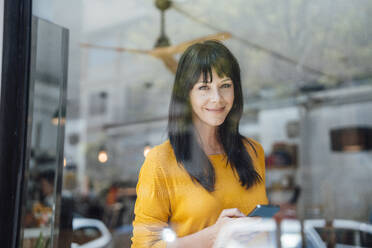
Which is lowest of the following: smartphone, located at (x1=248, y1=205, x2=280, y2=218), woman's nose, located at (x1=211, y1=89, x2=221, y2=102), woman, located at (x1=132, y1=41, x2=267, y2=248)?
smartphone, located at (x1=248, y1=205, x2=280, y2=218)

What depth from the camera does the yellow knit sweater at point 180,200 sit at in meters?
1.09

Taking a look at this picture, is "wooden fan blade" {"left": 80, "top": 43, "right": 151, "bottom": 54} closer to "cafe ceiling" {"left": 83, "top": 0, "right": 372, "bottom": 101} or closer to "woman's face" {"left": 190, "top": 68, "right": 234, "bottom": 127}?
"cafe ceiling" {"left": 83, "top": 0, "right": 372, "bottom": 101}

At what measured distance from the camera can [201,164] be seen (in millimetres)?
1153

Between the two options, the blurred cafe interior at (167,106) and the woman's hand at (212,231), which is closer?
the woman's hand at (212,231)

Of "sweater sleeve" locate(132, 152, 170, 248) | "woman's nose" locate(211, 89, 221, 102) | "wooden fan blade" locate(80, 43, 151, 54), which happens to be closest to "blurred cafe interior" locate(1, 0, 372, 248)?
"wooden fan blade" locate(80, 43, 151, 54)

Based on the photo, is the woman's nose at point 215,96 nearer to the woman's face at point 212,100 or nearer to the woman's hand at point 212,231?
the woman's face at point 212,100

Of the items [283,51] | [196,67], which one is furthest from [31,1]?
[283,51]

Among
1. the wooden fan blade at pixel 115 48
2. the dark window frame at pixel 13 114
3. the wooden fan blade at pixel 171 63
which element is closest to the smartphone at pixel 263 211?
Result: the wooden fan blade at pixel 171 63

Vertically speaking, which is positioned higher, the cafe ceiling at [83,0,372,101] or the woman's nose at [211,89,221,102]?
the cafe ceiling at [83,0,372,101]

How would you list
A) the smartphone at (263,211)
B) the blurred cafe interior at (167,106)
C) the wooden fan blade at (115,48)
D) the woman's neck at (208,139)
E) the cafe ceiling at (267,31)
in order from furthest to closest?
the wooden fan blade at (115,48)
the cafe ceiling at (267,31)
the blurred cafe interior at (167,106)
the woman's neck at (208,139)
the smartphone at (263,211)

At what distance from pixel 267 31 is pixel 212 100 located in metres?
3.19

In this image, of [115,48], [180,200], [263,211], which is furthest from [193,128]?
[115,48]

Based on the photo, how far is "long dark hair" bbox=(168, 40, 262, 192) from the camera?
1146mm

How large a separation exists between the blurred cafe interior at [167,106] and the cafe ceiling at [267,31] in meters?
0.02
